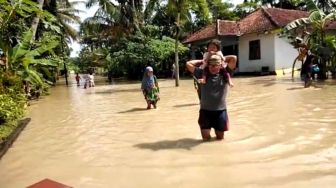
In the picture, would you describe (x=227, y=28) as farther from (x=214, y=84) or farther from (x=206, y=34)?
(x=214, y=84)

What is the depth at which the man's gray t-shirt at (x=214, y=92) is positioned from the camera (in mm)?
7078

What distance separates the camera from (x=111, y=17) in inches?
1362

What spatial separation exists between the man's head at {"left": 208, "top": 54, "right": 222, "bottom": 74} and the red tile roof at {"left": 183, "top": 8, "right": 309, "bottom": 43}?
21.4 metres

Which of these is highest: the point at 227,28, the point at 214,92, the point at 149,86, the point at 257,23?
the point at 257,23

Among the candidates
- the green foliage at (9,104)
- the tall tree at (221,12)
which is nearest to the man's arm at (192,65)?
the green foliage at (9,104)

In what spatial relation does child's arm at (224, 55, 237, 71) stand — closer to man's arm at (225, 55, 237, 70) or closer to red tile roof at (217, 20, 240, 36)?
man's arm at (225, 55, 237, 70)

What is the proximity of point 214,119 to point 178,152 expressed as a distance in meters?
0.94

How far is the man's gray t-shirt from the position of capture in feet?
23.2

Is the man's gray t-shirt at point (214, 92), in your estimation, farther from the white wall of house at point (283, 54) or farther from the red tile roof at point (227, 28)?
the red tile roof at point (227, 28)

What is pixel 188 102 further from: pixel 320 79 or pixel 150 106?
pixel 320 79

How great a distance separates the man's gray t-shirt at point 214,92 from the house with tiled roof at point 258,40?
20317 mm

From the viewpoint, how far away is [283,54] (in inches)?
1113

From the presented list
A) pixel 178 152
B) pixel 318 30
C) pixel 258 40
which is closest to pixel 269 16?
pixel 258 40

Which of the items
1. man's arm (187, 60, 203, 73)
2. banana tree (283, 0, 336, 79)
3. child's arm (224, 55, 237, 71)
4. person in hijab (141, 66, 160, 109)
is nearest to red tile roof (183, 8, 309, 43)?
banana tree (283, 0, 336, 79)
